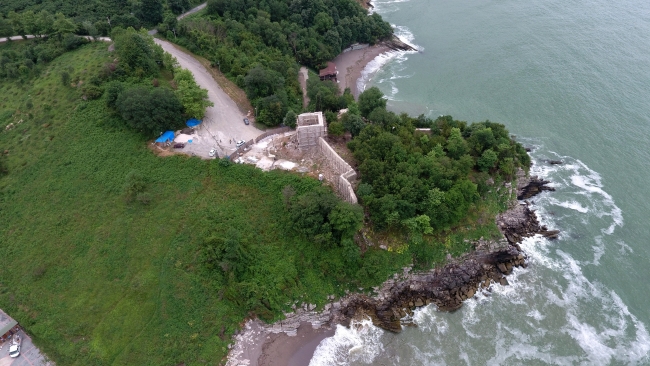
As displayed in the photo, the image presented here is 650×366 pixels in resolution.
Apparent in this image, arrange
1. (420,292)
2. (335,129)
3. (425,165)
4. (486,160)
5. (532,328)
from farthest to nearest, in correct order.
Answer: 1. (335,129)
2. (486,160)
3. (425,165)
4. (420,292)
5. (532,328)

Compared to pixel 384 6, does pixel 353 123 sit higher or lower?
higher

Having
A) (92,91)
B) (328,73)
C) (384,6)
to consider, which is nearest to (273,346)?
(92,91)

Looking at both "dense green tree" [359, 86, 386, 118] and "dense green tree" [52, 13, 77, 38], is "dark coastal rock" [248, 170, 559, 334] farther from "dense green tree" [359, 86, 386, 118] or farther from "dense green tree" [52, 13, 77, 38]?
"dense green tree" [52, 13, 77, 38]

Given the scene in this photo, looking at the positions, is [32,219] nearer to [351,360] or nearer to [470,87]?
[351,360]

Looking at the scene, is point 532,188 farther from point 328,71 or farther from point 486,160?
point 328,71

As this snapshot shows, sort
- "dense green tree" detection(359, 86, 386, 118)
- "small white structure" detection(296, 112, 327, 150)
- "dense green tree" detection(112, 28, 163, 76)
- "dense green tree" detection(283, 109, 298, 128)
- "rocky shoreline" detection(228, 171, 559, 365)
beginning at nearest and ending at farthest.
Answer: "rocky shoreline" detection(228, 171, 559, 365) → "small white structure" detection(296, 112, 327, 150) → "dense green tree" detection(283, 109, 298, 128) → "dense green tree" detection(359, 86, 386, 118) → "dense green tree" detection(112, 28, 163, 76)

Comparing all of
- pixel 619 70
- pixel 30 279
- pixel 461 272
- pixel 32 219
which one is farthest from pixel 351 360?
pixel 619 70

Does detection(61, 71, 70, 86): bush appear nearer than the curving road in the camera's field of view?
No

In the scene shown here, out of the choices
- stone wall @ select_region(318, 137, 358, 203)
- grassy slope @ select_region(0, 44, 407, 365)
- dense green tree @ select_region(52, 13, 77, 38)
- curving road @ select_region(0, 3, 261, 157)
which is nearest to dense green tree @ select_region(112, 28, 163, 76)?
curving road @ select_region(0, 3, 261, 157)
